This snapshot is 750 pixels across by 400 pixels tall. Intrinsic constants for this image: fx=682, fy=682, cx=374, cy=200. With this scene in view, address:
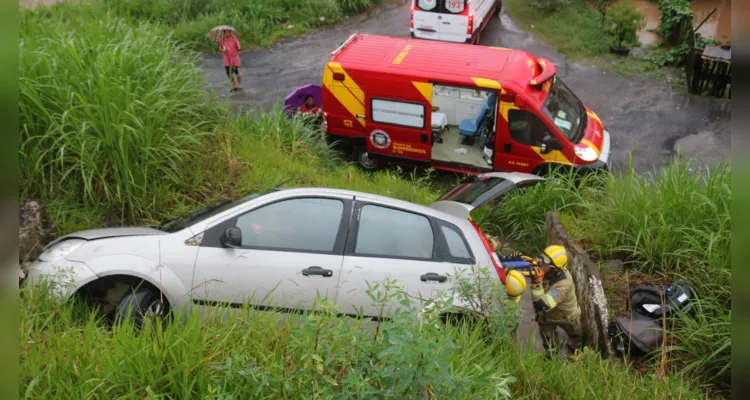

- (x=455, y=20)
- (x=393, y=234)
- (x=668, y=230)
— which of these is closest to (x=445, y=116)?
(x=455, y=20)

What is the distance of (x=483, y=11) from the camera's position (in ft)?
49.5

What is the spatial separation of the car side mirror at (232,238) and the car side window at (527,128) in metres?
5.32

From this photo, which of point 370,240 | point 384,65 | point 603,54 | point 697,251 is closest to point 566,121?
point 384,65

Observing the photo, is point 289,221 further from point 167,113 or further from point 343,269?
point 167,113

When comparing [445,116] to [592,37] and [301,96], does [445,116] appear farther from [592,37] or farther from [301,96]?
[592,37]

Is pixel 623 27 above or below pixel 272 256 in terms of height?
above

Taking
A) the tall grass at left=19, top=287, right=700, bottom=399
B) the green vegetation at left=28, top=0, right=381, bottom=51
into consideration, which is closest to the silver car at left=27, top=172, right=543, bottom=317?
the tall grass at left=19, top=287, right=700, bottom=399

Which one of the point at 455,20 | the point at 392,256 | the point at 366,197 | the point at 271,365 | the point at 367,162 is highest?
the point at 455,20

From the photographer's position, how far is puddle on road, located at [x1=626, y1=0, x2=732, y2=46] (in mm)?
15461

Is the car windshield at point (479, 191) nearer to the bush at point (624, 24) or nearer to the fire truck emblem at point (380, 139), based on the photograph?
the fire truck emblem at point (380, 139)

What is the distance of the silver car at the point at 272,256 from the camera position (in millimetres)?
4887

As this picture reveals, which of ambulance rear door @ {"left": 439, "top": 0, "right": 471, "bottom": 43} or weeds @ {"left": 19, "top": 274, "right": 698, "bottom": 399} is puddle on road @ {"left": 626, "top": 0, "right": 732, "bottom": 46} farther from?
weeds @ {"left": 19, "top": 274, "right": 698, "bottom": 399}

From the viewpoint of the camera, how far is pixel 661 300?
5801 mm

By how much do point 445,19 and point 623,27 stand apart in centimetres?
427
